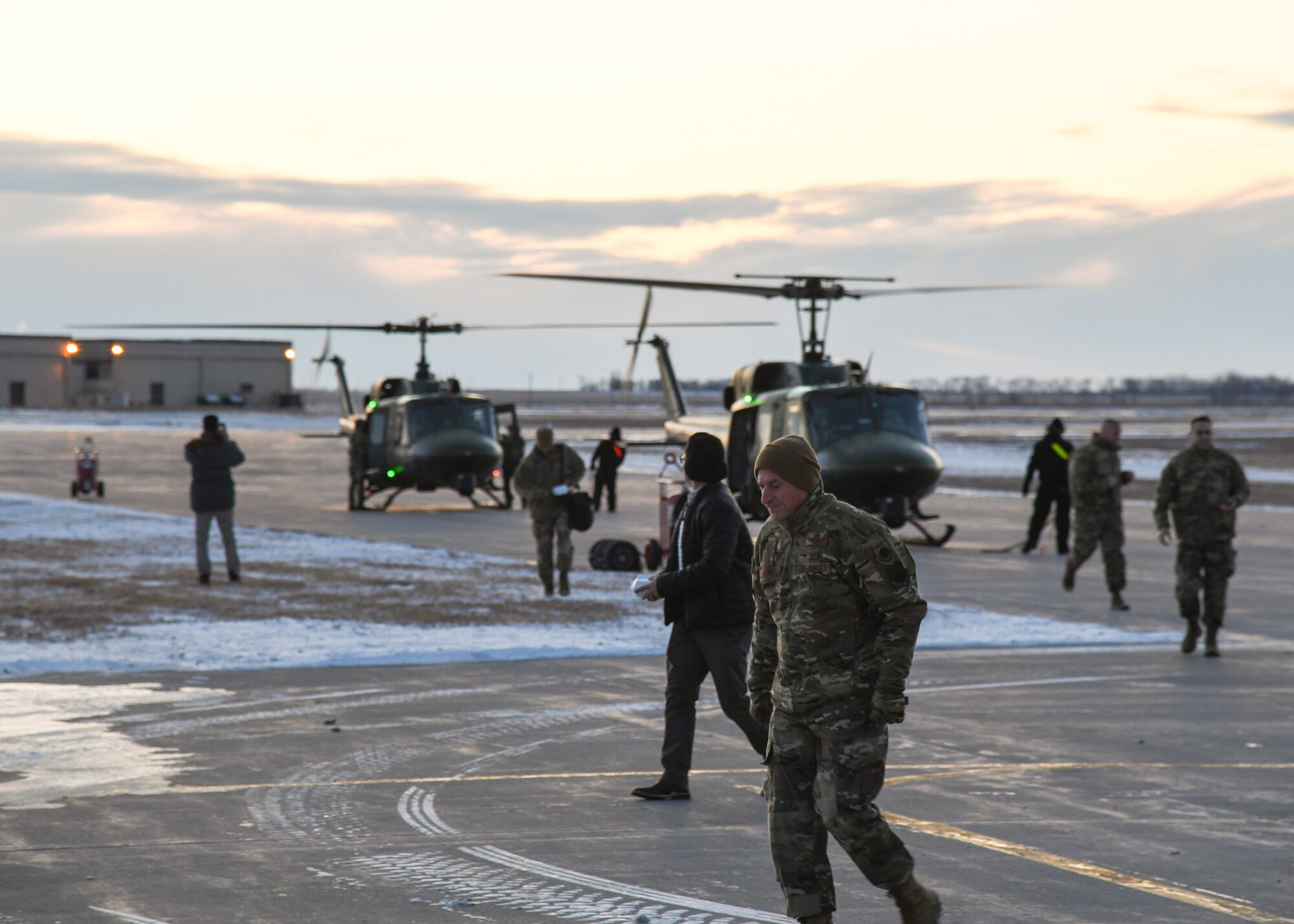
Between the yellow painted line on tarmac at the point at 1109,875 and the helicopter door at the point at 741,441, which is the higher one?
the helicopter door at the point at 741,441

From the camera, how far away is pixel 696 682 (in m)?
7.20

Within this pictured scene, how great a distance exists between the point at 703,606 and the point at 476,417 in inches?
908

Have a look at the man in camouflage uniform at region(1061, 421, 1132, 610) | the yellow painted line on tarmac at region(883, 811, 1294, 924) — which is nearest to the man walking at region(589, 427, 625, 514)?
the man in camouflage uniform at region(1061, 421, 1132, 610)

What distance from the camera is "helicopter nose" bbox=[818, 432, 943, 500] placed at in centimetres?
2016

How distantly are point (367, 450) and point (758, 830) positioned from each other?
24.2 m

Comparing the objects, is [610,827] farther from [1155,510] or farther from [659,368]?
[659,368]

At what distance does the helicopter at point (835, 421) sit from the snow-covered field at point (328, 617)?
15.2ft

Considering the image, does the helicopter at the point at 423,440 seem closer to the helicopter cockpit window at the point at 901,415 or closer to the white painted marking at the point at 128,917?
the helicopter cockpit window at the point at 901,415

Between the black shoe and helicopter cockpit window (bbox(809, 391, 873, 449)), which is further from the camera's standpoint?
helicopter cockpit window (bbox(809, 391, 873, 449))

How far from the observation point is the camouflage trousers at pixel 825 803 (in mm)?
4641

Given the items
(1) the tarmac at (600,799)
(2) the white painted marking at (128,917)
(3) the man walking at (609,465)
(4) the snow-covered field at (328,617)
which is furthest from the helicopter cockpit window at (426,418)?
(2) the white painted marking at (128,917)

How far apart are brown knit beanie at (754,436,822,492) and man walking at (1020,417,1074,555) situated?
16.0m

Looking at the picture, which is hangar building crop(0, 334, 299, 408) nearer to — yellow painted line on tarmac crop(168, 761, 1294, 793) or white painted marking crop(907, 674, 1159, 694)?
white painted marking crop(907, 674, 1159, 694)

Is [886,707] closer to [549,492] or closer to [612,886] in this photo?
[612,886]
